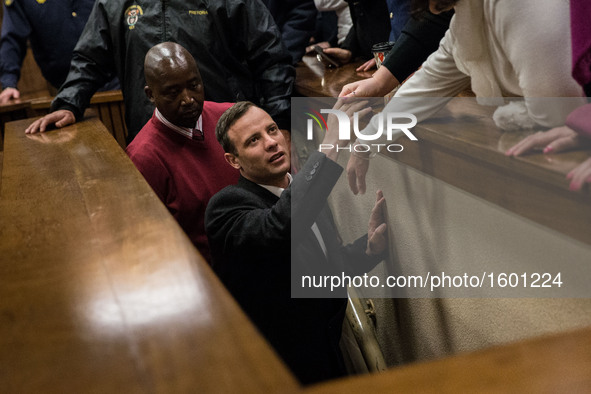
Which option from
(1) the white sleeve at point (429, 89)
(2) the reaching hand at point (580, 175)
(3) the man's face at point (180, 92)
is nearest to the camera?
(2) the reaching hand at point (580, 175)

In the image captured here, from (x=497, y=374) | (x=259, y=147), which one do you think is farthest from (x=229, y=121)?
(x=497, y=374)

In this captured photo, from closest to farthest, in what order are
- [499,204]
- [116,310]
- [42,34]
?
[116,310]
[499,204]
[42,34]

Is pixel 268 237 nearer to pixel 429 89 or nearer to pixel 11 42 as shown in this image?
pixel 429 89

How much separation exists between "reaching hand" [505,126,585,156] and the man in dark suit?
0.35 m

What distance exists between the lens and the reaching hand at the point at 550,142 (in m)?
0.68

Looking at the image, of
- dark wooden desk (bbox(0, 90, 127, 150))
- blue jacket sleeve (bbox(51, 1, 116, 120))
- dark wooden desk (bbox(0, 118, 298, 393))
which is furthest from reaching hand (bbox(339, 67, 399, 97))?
dark wooden desk (bbox(0, 90, 127, 150))

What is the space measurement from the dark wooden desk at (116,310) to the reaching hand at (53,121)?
0.79 meters

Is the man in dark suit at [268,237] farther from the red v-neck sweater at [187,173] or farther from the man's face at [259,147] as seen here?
the red v-neck sweater at [187,173]

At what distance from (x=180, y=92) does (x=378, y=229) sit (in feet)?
1.72

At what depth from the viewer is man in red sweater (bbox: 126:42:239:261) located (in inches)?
50.8

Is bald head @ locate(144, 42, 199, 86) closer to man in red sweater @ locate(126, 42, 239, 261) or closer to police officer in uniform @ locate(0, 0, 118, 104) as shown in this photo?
man in red sweater @ locate(126, 42, 239, 261)

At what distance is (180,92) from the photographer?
4.24 feet

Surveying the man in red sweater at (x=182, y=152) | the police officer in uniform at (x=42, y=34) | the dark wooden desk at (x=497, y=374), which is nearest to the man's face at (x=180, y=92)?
the man in red sweater at (x=182, y=152)

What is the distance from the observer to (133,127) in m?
1.94
